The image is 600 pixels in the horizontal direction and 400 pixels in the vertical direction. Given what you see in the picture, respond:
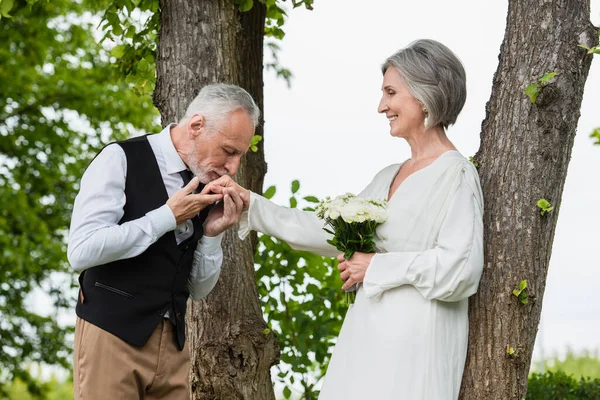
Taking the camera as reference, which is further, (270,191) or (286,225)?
(270,191)

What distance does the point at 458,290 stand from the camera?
10.7 feet

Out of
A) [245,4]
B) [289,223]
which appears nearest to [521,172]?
[289,223]

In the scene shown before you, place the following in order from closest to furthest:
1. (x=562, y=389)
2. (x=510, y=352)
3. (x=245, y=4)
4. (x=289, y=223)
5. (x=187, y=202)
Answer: (x=187, y=202), (x=510, y=352), (x=289, y=223), (x=245, y=4), (x=562, y=389)

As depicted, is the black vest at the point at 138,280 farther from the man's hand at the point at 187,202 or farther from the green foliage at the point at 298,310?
the green foliage at the point at 298,310

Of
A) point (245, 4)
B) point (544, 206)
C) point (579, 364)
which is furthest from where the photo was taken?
point (579, 364)

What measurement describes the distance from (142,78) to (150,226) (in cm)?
304

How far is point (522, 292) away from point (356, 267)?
0.75m

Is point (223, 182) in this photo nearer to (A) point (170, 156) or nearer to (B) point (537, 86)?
(A) point (170, 156)

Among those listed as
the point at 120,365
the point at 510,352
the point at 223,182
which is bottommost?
the point at 120,365

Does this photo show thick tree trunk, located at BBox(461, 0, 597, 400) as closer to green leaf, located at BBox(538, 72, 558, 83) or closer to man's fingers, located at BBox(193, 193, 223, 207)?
green leaf, located at BBox(538, 72, 558, 83)

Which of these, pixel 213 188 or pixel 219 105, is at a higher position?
pixel 219 105

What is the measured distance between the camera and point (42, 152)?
1182 centimetres

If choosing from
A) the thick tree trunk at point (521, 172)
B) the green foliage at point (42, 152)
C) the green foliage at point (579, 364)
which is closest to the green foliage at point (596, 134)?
the thick tree trunk at point (521, 172)

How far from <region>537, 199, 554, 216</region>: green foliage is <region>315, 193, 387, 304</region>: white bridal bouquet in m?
0.72
